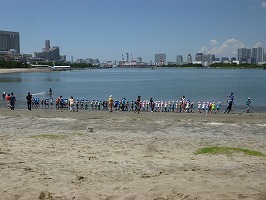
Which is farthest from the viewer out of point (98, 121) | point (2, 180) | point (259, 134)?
point (98, 121)

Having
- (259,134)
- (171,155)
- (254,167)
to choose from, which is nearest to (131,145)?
(171,155)

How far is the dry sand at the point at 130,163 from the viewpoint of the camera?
30.5ft

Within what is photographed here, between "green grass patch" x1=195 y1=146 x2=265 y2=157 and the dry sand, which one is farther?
"green grass patch" x1=195 y1=146 x2=265 y2=157

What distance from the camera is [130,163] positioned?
1320 cm

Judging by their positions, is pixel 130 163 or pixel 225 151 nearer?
pixel 130 163

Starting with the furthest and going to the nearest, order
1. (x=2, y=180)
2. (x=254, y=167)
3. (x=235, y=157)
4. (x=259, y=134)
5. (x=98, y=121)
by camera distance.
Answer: (x=98, y=121) → (x=259, y=134) → (x=235, y=157) → (x=254, y=167) → (x=2, y=180)

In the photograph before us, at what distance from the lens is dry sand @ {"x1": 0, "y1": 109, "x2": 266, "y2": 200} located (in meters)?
9.28

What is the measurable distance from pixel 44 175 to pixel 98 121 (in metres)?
15.7

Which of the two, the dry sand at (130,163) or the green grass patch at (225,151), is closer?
the dry sand at (130,163)

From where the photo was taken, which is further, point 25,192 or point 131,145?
point 131,145

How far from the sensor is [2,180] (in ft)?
34.7

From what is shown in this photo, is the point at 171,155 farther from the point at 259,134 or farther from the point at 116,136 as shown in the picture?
the point at 259,134

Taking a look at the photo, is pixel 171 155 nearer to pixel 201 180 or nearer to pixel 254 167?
pixel 254 167

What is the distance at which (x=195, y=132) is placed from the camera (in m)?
22.5
